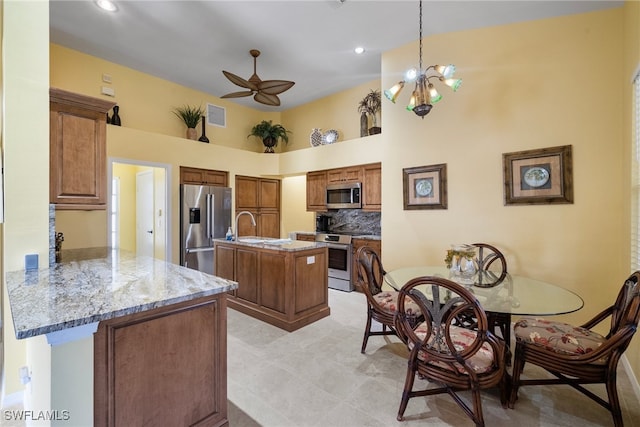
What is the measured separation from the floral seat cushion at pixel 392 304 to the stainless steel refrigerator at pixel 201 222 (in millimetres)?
3485

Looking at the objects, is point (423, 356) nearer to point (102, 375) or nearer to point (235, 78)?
point (102, 375)

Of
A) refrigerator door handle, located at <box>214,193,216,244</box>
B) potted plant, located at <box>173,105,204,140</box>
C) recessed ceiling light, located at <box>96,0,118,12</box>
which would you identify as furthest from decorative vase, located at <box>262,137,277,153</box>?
recessed ceiling light, located at <box>96,0,118,12</box>

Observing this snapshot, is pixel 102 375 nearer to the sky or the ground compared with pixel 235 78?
nearer to the ground

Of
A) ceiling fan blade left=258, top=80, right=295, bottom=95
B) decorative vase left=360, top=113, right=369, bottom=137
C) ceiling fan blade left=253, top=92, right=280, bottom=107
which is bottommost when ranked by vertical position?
decorative vase left=360, top=113, right=369, bottom=137

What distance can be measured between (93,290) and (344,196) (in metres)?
3.96

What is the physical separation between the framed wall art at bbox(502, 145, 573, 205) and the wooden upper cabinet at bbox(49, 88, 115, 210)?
4.08 meters

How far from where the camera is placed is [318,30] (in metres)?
3.67

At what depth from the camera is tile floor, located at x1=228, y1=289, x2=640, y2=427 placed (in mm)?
1797

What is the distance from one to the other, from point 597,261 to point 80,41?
674 cm

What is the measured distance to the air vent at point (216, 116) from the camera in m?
5.75

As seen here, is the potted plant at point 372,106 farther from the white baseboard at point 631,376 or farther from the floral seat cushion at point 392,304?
the white baseboard at point 631,376

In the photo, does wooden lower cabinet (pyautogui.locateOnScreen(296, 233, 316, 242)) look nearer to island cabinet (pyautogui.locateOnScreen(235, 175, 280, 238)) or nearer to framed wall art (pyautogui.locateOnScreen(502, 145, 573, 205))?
island cabinet (pyautogui.locateOnScreen(235, 175, 280, 238))

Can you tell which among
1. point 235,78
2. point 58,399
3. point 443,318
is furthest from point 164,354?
point 235,78

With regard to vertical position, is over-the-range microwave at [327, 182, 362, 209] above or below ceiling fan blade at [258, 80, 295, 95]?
below
